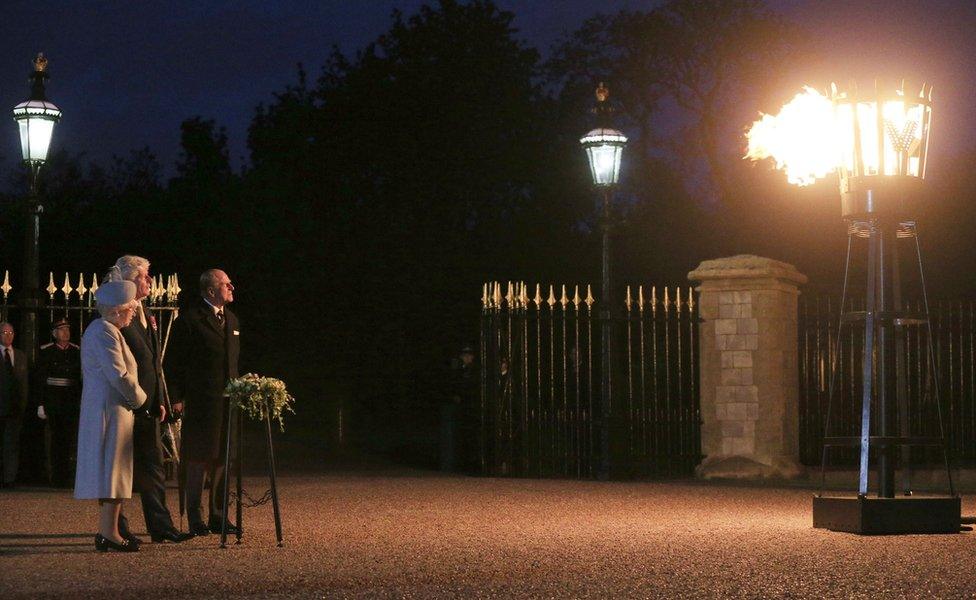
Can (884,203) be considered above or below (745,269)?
below

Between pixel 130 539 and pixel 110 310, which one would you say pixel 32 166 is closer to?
pixel 110 310

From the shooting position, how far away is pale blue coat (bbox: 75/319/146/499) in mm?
9320

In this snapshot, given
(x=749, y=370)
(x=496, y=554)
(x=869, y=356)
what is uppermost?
(x=749, y=370)

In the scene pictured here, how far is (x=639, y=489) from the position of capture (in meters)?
14.8

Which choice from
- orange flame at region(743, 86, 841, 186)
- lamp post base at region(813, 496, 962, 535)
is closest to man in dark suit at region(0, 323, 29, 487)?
orange flame at region(743, 86, 841, 186)

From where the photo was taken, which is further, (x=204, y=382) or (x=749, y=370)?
(x=749, y=370)

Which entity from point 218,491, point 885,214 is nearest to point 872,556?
point 885,214

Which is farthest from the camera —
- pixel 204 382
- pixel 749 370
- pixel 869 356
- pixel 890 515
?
pixel 749 370

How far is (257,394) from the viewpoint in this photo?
9.73 m

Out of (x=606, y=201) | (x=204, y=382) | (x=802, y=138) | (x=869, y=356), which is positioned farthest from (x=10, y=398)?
(x=869, y=356)

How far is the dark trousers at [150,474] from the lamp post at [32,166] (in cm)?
641

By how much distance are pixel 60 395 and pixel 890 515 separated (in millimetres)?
8921

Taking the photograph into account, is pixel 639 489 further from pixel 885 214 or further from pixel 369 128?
pixel 369 128

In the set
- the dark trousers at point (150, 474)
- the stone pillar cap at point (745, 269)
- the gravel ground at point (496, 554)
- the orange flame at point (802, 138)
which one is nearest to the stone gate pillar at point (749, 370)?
the stone pillar cap at point (745, 269)
